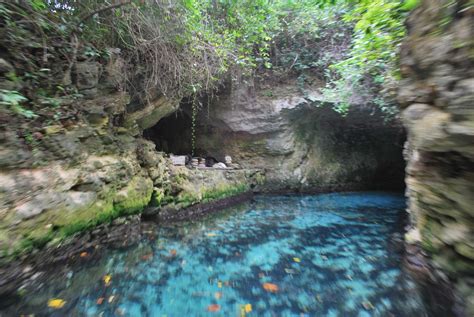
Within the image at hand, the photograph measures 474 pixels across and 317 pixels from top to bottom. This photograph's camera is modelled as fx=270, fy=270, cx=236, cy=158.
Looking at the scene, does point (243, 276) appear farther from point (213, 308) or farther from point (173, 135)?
point (173, 135)

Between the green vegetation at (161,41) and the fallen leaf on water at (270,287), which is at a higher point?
the green vegetation at (161,41)

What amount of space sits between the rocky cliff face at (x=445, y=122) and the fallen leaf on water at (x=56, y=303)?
3046 millimetres

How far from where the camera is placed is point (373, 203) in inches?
306

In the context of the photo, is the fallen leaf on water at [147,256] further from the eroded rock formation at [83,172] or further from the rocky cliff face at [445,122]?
the rocky cliff face at [445,122]

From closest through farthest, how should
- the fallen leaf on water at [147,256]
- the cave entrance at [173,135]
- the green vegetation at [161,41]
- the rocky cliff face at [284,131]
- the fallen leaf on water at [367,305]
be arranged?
the fallen leaf on water at [367,305] → the green vegetation at [161,41] → the fallen leaf on water at [147,256] → the rocky cliff face at [284,131] → the cave entrance at [173,135]

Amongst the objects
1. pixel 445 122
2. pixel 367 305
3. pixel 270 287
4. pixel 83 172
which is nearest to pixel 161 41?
pixel 83 172

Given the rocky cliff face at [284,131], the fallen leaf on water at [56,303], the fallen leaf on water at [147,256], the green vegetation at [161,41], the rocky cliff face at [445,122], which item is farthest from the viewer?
the rocky cliff face at [284,131]

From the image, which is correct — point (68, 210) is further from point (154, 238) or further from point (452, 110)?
point (452, 110)

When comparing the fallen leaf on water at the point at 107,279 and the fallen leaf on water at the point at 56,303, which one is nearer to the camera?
the fallen leaf on water at the point at 56,303

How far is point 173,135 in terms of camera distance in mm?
8969

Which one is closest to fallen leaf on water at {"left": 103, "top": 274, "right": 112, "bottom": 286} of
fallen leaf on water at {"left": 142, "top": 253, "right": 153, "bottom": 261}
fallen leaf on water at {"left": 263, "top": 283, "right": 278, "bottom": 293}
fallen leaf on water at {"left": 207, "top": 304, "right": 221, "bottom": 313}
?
fallen leaf on water at {"left": 142, "top": 253, "right": 153, "bottom": 261}

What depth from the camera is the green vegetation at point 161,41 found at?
2740 mm

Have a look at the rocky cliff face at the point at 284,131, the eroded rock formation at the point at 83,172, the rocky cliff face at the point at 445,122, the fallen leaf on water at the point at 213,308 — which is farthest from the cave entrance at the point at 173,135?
the rocky cliff face at the point at 445,122

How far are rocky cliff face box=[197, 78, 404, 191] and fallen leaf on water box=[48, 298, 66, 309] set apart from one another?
595 cm
